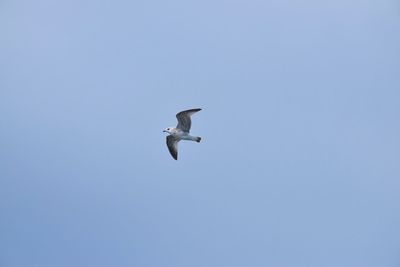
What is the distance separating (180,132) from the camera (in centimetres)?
5800

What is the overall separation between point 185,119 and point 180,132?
109 cm

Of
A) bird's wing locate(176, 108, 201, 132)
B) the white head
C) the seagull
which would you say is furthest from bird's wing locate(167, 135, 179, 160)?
bird's wing locate(176, 108, 201, 132)

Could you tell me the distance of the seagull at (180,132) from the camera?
5681cm

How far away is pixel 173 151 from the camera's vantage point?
59750 mm

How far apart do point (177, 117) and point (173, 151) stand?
116 inches

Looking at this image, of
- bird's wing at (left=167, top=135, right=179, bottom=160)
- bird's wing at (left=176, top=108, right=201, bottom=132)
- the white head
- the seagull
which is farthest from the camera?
bird's wing at (left=167, top=135, right=179, bottom=160)

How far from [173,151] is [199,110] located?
4.69m

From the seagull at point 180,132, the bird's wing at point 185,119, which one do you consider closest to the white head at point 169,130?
the seagull at point 180,132

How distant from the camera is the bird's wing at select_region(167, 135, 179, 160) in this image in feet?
194

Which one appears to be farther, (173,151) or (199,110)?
(173,151)

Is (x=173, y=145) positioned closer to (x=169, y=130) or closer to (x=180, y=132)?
(x=169, y=130)

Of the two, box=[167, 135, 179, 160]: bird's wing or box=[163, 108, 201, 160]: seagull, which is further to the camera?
box=[167, 135, 179, 160]: bird's wing

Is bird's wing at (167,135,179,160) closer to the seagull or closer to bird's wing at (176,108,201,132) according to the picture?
the seagull

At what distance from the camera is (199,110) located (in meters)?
55.7
